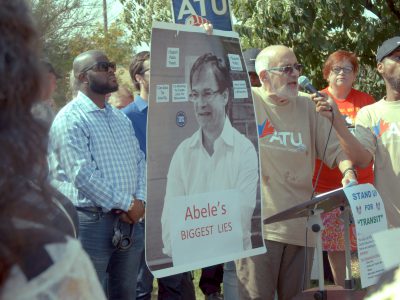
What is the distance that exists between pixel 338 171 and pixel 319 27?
10.1ft

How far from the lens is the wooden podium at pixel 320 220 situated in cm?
400

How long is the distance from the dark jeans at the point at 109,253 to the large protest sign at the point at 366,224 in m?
1.41

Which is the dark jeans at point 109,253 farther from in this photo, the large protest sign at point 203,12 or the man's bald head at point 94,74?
the large protest sign at point 203,12

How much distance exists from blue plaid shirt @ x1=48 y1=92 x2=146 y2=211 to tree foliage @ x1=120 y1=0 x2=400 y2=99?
13.1 feet

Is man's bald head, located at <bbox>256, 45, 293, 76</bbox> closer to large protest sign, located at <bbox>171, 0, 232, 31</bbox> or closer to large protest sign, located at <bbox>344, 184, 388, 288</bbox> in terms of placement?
large protest sign, located at <bbox>171, 0, 232, 31</bbox>

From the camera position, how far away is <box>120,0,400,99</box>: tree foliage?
831 centimetres

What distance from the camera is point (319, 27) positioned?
8438mm

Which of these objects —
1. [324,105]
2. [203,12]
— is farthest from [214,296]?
[203,12]

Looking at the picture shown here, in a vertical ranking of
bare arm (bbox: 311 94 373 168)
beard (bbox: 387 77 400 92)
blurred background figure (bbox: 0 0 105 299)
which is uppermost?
beard (bbox: 387 77 400 92)

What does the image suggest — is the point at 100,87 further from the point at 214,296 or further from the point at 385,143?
the point at 214,296

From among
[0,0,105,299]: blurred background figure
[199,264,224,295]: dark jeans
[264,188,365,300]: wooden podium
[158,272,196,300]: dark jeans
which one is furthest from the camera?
[199,264,224,295]: dark jeans

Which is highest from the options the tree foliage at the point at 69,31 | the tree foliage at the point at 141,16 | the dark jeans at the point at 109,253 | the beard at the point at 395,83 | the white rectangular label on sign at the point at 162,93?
the tree foliage at the point at 69,31

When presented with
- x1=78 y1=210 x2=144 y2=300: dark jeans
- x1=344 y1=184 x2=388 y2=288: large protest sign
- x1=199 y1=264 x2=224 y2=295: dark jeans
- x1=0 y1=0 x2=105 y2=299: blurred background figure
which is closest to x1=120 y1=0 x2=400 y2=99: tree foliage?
x1=199 y1=264 x2=224 y2=295: dark jeans

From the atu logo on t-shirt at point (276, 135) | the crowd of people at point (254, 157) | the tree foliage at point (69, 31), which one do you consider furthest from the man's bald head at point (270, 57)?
the tree foliage at point (69, 31)
